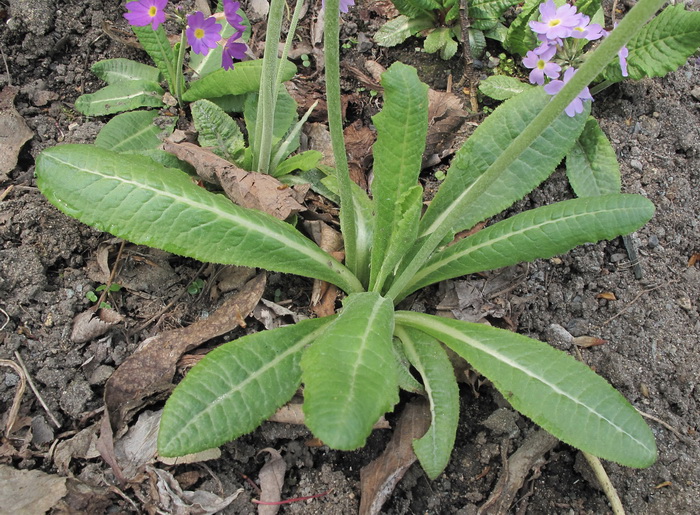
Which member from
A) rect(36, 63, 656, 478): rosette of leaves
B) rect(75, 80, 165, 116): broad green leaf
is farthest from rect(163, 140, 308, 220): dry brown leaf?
rect(75, 80, 165, 116): broad green leaf

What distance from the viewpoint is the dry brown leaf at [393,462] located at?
229 centimetres

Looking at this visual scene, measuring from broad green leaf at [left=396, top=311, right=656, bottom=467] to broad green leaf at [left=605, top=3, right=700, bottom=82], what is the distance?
1.93m

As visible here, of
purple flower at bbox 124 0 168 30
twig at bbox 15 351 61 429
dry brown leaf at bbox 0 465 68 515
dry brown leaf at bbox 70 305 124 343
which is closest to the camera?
dry brown leaf at bbox 0 465 68 515

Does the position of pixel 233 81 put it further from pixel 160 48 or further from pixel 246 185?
pixel 246 185

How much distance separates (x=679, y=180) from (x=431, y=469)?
231 cm

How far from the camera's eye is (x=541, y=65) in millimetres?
3090

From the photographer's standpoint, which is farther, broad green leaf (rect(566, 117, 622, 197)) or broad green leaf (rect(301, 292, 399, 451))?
broad green leaf (rect(566, 117, 622, 197))

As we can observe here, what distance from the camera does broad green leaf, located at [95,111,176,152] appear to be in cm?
302

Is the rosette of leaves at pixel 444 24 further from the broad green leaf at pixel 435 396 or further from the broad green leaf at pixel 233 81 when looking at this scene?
the broad green leaf at pixel 435 396

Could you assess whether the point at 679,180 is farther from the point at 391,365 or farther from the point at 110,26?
the point at 110,26

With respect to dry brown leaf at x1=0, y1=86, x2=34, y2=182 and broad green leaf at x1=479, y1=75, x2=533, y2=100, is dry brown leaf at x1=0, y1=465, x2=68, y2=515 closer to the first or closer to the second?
dry brown leaf at x1=0, y1=86, x2=34, y2=182

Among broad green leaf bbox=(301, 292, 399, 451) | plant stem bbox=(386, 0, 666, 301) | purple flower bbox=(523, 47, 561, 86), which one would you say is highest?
plant stem bbox=(386, 0, 666, 301)

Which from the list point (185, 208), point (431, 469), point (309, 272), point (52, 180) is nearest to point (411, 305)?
point (309, 272)

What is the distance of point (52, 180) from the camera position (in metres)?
2.23
